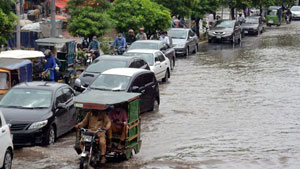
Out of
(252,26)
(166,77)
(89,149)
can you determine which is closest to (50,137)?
(89,149)

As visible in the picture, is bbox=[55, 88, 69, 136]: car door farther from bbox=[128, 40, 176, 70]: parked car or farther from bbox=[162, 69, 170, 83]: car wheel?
bbox=[128, 40, 176, 70]: parked car

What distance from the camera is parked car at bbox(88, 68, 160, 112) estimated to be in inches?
782

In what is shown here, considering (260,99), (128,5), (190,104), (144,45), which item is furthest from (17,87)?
(128,5)

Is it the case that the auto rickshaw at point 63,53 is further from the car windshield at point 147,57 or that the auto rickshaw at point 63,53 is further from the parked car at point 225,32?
the parked car at point 225,32

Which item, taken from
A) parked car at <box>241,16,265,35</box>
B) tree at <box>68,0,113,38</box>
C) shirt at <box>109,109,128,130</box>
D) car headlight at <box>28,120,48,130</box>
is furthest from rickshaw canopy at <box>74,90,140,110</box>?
parked car at <box>241,16,265,35</box>

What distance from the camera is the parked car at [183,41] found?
1497 inches

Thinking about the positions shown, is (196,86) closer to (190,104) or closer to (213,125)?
(190,104)

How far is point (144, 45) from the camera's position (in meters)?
31.4

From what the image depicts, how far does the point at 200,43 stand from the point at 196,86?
834 inches

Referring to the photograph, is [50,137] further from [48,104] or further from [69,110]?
[69,110]

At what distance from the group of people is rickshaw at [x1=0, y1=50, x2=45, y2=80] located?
930cm

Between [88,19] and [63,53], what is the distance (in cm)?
559

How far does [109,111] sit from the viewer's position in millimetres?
14969

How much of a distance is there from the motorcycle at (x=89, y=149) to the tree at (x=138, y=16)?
21.7 meters
